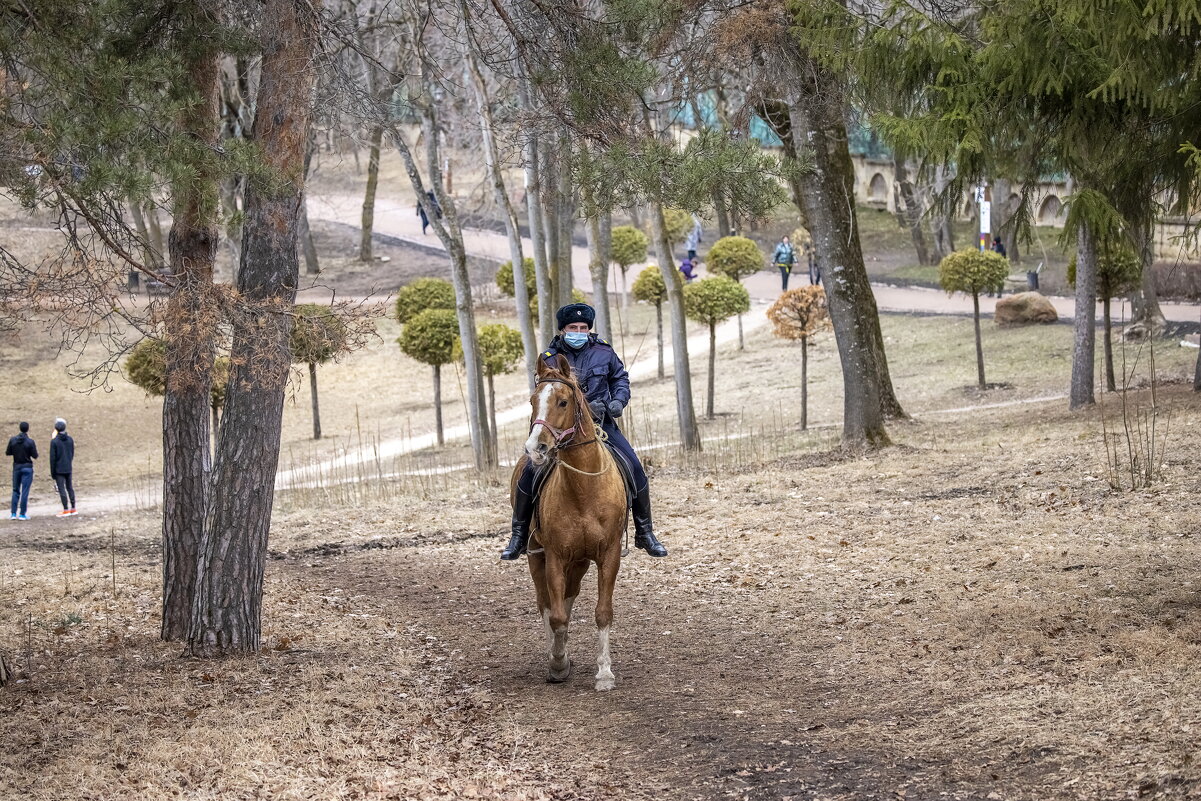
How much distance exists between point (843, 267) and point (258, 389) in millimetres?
10663

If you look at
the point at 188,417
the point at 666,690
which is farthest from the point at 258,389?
the point at 666,690

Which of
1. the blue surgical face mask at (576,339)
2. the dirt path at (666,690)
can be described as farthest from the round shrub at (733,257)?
the blue surgical face mask at (576,339)

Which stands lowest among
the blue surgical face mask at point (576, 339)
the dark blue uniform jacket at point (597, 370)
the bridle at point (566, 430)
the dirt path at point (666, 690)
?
the dirt path at point (666, 690)

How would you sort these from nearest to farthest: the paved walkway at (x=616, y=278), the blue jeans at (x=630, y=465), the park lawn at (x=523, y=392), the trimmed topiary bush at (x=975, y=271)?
the blue jeans at (x=630, y=465) < the park lawn at (x=523, y=392) < the trimmed topiary bush at (x=975, y=271) < the paved walkway at (x=616, y=278)

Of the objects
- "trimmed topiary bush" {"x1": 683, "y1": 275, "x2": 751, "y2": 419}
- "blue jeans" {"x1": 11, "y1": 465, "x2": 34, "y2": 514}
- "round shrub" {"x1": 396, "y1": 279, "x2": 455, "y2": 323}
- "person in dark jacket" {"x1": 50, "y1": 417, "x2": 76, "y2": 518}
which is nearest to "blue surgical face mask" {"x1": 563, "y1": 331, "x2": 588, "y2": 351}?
"person in dark jacket" {"x1": 50, "y1": 417, "x2": 76, "y2": 518}

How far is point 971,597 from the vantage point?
960 centimetres

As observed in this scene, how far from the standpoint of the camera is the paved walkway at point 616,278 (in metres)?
34.7

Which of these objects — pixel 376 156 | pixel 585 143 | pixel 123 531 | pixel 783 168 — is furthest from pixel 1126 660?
pixel 376 156

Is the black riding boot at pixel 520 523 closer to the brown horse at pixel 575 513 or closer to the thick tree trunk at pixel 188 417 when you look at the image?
the brown horse at pixel 575 513

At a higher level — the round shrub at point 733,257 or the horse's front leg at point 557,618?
the round shrub at point 733,257

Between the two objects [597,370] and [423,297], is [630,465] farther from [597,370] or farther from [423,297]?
[423,297]

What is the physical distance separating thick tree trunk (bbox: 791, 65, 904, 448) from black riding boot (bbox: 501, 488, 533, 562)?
943cm

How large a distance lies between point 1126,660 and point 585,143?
5.77 metres

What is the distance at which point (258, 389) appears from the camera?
8.56m
